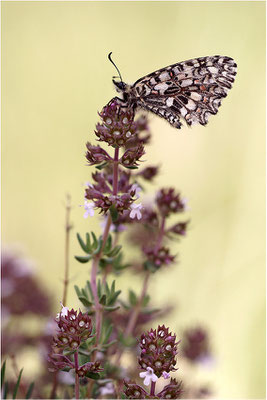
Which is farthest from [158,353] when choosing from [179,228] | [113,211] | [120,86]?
[120,86]

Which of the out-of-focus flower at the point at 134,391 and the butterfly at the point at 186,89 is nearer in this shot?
the out-of-focus flower at the point at 134,391

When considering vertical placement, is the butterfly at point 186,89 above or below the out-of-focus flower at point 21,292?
above

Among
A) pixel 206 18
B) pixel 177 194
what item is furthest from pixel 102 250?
pixel 206 18

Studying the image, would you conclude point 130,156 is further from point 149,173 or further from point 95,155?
point 149,173

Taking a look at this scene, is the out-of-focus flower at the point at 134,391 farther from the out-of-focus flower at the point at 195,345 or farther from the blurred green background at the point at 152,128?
the blurred green background at the point at 152,128

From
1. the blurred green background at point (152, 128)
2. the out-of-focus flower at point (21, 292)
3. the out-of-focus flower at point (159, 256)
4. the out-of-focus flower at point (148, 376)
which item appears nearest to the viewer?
the out-of-focus flower at point (148, 376)

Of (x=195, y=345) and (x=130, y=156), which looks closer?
(x=130, y=156)

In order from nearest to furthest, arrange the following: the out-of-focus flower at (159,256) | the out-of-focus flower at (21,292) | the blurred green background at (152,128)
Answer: the out-of-focus flower at (159,256), the out-of-focus flower at (21,292), the blurred green background at (152,128)

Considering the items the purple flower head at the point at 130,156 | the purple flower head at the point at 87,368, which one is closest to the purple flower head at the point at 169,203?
the purple flower head at the point at 130,156

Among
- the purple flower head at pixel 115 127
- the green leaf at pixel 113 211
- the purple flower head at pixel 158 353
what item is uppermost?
the purple flower head at pixel 115 127
